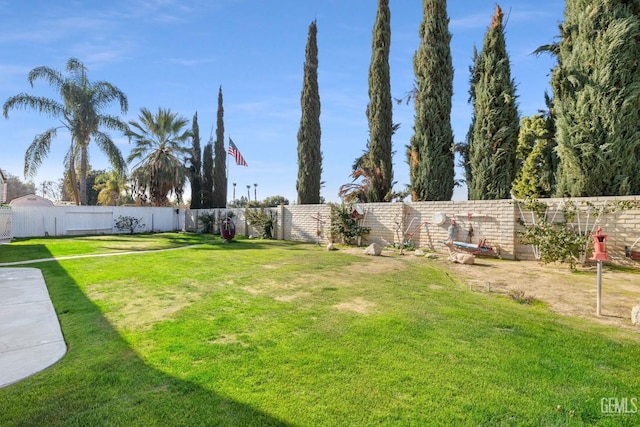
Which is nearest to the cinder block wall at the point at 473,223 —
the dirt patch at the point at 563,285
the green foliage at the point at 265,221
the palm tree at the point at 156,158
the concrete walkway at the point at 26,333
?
the dirt patch at the point at 563,285

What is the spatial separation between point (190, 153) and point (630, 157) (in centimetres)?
2603


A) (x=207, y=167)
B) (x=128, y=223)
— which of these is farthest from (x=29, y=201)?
(x=207, y=167)

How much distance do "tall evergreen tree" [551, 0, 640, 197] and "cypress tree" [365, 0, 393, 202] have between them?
8.12m

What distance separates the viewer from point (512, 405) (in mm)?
2277

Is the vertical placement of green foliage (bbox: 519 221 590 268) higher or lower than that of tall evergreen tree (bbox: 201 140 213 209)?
lower

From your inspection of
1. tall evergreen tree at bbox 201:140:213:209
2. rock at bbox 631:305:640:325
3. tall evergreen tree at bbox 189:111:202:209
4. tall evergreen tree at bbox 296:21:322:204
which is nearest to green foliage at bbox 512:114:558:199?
rock at bbox 631:305:640:325

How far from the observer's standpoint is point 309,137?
773 inches

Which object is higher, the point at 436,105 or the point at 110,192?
the point at 436,105

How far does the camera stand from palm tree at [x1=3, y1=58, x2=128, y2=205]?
1836cm

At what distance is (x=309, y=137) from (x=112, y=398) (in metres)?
18.3

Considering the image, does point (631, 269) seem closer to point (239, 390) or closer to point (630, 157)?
point (630, 157)

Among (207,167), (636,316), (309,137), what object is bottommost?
(636,316)

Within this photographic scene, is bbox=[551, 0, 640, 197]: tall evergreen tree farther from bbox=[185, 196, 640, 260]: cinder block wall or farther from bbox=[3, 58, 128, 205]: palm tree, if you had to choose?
bbox=[3, 58, 128, 205]: palm tree

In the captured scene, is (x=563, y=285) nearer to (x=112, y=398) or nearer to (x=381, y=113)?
(x=112, y=398)
